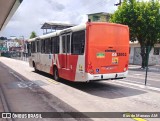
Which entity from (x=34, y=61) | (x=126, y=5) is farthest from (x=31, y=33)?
(x=34, y=61)

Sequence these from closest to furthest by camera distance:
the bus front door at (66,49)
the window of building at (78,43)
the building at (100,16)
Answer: the window of building at (78,43), the bus front door at (66,49), the building at (100,16)

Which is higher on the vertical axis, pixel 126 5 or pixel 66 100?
pixel 126 5

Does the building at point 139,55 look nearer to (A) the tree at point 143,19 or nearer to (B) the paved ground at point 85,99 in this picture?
(A) the tree at point 143,19

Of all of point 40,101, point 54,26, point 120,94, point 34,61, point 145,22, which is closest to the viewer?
point 40,101

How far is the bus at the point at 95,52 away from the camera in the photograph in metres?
11.3

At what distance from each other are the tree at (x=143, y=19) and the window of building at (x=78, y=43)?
1934 cm

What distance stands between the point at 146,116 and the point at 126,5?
25.8 m

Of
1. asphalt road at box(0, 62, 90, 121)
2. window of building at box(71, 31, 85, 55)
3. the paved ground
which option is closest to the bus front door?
window of building at box(71, 31, 85, 55)

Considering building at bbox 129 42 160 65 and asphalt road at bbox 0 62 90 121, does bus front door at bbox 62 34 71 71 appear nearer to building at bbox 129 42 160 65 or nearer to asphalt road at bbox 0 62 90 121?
asphalt road at bbox 0 62 90 121

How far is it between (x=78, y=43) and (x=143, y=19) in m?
20.2

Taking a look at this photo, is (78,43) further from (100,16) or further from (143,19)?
(100,16)

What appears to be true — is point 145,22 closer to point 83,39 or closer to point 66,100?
point 83,39

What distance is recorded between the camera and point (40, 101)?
9.71m

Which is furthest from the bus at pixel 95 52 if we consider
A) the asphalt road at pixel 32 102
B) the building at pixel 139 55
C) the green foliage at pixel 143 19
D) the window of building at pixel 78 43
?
the building at pixel 139 55
